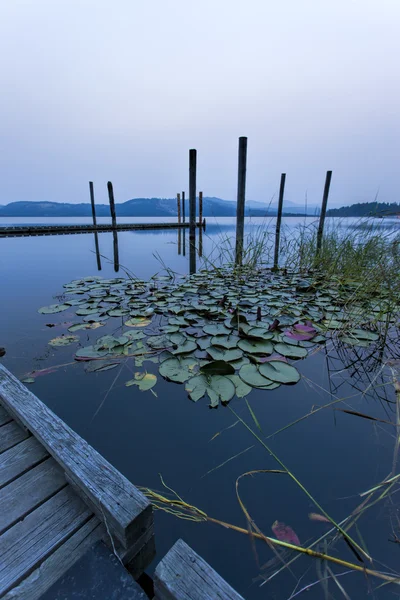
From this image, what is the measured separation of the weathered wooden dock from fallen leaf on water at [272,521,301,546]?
33 cm

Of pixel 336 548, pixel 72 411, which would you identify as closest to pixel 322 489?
pixel 336 548

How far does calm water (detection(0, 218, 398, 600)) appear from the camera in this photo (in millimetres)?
742

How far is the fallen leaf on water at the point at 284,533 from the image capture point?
0.75m

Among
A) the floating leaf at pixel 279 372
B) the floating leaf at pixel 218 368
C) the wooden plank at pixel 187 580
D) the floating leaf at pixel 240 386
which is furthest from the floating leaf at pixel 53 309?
the wooden plank at pixel 187 580

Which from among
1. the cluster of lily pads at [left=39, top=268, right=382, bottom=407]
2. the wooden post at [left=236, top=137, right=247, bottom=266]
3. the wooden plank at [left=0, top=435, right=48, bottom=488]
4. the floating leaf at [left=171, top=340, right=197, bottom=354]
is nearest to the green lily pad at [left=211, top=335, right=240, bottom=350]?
the cluster of lily pads at [left=39, top=268, right=382, bottom=407]

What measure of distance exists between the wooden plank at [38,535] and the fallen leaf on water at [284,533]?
0.55 meters

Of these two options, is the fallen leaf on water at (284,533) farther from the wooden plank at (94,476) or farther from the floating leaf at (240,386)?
the floating leaf at (240,386)

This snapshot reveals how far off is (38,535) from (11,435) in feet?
1.51

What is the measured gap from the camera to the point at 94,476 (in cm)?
72

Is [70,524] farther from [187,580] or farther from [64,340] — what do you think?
[64,340]

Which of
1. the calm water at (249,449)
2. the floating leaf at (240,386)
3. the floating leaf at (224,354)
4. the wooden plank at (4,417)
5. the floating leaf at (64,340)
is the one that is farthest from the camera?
the floating leaf at (64,340)

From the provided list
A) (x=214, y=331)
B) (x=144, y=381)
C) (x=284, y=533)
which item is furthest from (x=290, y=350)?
(x=284, y=533)

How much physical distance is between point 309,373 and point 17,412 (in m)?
1.50

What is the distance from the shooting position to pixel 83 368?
64.5 inches
